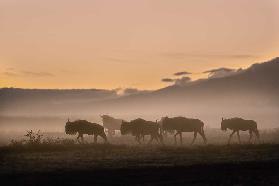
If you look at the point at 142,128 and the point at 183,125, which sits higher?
the point at 183,125

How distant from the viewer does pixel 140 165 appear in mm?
32969

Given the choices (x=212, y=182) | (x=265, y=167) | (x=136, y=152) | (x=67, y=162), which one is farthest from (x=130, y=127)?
(x=212, y=182)

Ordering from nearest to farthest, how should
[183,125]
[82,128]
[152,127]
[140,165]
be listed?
[140,165] → [82,128] → [152,127] → [183,125]

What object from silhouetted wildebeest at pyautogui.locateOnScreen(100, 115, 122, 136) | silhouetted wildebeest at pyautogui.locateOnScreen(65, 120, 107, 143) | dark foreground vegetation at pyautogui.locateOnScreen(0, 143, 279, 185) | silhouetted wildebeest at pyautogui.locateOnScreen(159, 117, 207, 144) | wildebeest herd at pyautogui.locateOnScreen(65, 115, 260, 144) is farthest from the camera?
silhouetted wildebeest at pyautogui.locateOnScreen(100, 115, 122, 136)

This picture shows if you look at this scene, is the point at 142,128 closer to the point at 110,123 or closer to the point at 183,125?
the point at 183,125

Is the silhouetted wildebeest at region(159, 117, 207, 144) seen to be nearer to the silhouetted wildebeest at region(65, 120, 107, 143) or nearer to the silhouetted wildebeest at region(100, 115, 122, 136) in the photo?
the silhouetted wildebeest at region(65, 120, 107, 143)

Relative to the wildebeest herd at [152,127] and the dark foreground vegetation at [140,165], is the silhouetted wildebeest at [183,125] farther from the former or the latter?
the dark foreground vegetation at [140,165]

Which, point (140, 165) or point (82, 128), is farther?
point (82, 128)

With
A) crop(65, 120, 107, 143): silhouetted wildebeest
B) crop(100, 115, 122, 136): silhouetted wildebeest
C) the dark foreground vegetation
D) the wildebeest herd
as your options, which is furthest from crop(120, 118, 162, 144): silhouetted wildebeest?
crop(100, 115, 122, 136): silhouetted wildebeest

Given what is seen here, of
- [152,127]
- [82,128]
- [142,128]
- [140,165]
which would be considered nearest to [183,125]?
[152,127]

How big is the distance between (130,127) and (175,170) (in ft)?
84.2

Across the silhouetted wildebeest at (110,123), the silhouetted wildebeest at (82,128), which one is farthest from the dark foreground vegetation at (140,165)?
the silhouetted wildebeest at (110,123)

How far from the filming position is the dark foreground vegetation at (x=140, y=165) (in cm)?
2847

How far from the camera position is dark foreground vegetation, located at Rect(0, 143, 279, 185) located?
2847 cm
